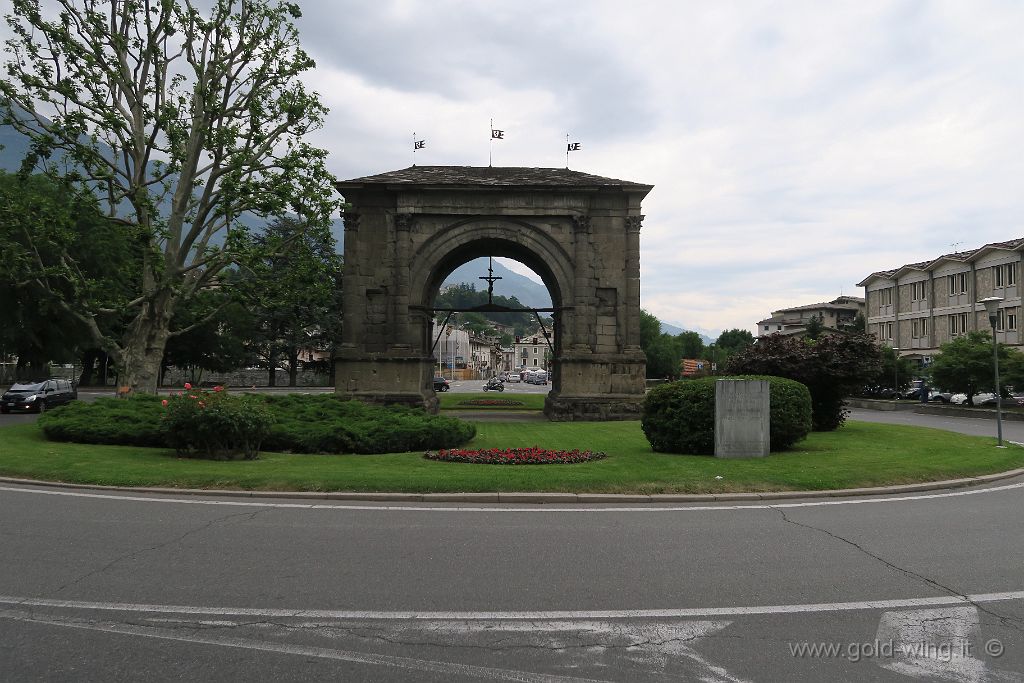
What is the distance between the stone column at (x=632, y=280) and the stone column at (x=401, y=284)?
8.74 meters

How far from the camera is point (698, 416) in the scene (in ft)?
53.3

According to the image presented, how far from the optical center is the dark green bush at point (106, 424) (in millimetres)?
17062

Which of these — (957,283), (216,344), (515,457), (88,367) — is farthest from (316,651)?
(88,367)

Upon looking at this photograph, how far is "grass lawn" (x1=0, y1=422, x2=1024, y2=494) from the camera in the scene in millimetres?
11938

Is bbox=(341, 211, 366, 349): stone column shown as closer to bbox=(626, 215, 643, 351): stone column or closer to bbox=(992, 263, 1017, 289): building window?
bbox=(626, 215, 643, 351): stone column

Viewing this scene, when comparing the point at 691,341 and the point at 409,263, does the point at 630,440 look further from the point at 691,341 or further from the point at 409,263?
the point at 691,341

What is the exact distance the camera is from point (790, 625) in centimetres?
550

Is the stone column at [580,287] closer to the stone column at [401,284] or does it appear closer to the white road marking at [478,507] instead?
the stone column at [401,284]

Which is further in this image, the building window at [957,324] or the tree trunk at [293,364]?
the tree trunk at [293,364]

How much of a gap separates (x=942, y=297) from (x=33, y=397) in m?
68.1

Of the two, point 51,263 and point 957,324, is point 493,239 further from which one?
point 957,324

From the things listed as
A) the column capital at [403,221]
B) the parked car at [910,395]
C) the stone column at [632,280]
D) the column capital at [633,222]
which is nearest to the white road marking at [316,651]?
the column capital at [403,221]

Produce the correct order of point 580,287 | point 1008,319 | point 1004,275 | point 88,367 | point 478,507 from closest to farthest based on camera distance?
point 478,507 < point 580,287 < point 1008,319 < point 1004,275 < point 88,367

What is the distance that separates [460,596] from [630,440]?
13.8 metres
